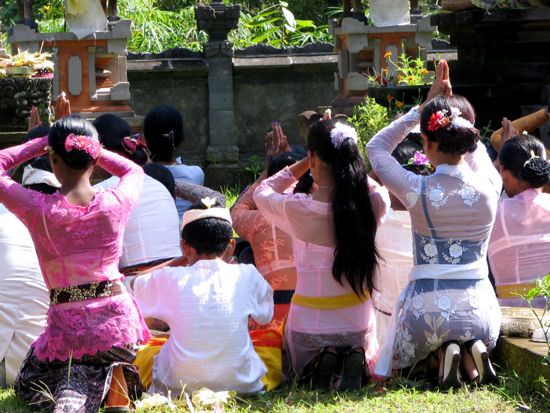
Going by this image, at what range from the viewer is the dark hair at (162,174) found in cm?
654

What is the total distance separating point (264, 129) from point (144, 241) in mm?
8218

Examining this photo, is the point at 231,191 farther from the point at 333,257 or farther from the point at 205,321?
the point at 205,321

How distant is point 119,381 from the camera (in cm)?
502

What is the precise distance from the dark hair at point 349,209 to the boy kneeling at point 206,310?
39 centimetres

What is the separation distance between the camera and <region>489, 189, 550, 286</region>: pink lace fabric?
5.83 meters

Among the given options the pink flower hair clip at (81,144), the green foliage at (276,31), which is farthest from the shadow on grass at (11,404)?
the green foliage at (276,31)

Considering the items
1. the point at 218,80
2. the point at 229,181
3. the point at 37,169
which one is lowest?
the point at 229,181

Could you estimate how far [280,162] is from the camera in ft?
20.2

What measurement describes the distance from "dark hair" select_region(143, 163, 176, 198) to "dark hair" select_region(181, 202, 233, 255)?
1.25 meters

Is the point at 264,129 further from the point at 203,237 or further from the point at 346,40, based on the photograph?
the point at 203,237

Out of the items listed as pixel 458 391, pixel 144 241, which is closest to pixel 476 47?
pixel 144 241

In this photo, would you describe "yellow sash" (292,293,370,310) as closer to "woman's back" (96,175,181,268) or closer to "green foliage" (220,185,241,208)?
"woman's back" (96,175,181,268)

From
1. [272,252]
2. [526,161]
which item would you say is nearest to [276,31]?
[272,252]

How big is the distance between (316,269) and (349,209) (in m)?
0.32
